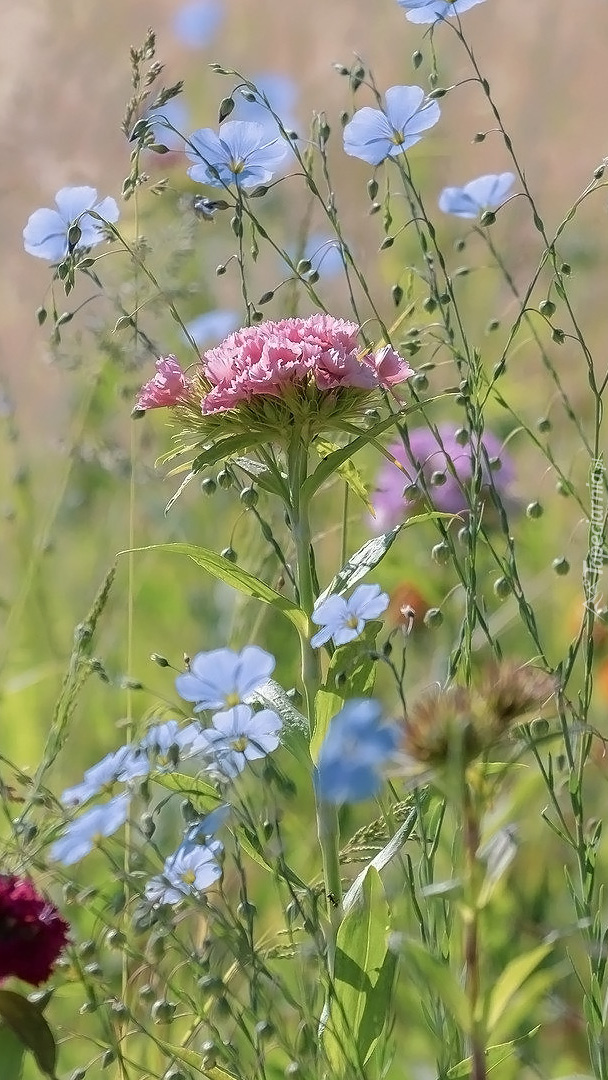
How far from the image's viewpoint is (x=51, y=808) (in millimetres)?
641

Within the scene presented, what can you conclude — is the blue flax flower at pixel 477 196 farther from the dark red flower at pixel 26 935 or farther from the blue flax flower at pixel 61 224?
the dark red flower at pixel 26 935

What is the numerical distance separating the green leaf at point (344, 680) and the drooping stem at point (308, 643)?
2 centimetres

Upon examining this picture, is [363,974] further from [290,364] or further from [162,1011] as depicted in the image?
[290,364]

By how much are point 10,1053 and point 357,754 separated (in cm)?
31

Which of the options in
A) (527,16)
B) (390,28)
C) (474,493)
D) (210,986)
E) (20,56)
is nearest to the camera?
(210,986)

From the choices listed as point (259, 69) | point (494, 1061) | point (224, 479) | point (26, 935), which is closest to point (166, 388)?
point (224, 479)

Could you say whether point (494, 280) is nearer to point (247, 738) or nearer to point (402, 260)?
point (402, 260)

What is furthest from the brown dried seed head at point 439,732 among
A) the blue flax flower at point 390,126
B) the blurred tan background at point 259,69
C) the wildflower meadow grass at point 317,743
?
the blurred tan background at point 259,69

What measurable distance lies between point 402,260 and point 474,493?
50.1 inches

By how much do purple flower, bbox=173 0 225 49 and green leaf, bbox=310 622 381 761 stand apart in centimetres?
227

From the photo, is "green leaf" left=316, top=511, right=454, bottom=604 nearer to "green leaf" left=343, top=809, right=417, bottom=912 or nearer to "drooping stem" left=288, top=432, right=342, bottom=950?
"drooping stem" left=288, top=432, right=342, bottom=950

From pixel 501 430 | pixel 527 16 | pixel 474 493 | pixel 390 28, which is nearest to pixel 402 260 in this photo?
pixel 501 430

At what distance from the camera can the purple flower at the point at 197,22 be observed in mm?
2709

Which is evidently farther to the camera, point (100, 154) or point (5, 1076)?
point (100, 154)
